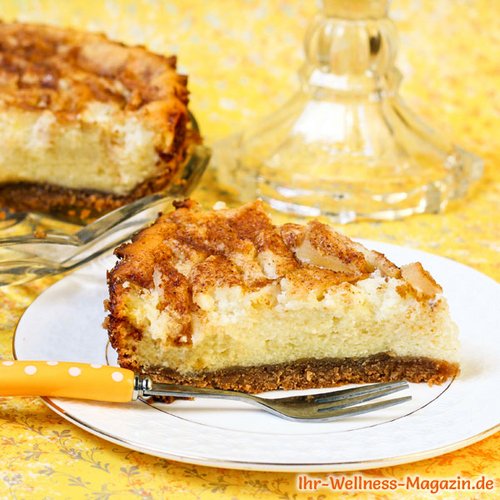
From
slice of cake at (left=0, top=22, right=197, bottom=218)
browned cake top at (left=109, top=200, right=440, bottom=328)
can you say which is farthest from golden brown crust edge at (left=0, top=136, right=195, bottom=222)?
browned cake top at (left=109, top=200, right=440, bottom=328)

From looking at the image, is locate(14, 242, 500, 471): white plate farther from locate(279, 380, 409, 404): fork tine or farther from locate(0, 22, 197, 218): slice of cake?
locate(0, 22, 197, 218): slice of cake

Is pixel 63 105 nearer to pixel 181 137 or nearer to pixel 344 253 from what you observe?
pixel 181 137

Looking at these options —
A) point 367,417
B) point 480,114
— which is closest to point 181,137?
point 367,417

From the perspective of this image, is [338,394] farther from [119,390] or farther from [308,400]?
[119,390]

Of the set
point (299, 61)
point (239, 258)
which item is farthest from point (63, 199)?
point (299, 61)

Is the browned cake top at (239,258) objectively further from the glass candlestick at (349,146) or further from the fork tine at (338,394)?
the glass candlestick at (349,146)

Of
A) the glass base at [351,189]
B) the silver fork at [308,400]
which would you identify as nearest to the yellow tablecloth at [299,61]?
the glass base at [351,189]

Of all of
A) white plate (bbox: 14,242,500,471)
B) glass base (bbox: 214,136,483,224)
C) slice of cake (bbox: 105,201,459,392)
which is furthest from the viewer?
glass base (bbox: 214,136,483,224)
